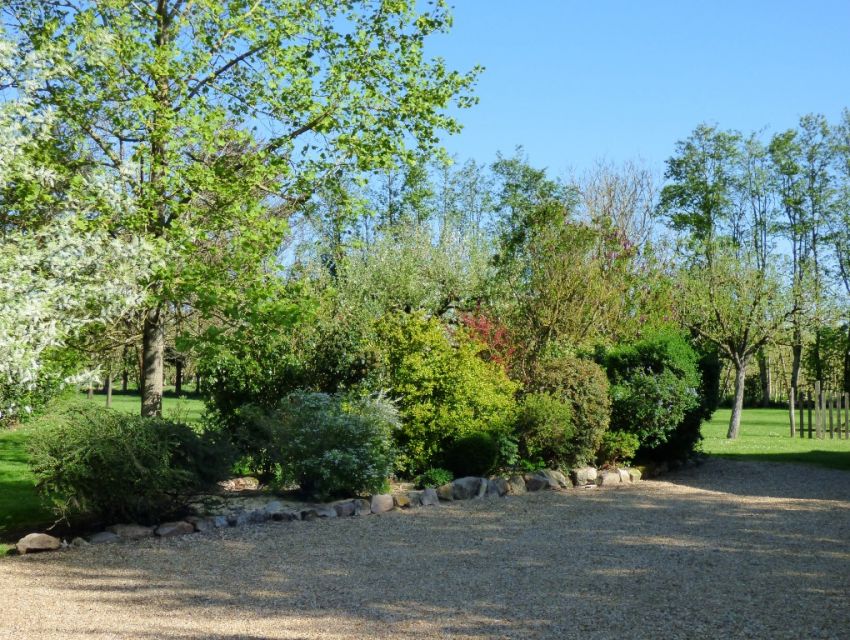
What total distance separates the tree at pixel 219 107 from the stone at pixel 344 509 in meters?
3.38

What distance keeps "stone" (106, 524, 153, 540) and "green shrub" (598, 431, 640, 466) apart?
7.35 m

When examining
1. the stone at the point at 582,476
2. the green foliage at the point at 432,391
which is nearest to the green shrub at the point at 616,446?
the stone at the point at 582,476

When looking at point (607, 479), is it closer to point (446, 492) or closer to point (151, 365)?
point (446, 492)

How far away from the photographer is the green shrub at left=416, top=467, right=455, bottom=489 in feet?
37.8

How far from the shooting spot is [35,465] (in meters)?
8.59

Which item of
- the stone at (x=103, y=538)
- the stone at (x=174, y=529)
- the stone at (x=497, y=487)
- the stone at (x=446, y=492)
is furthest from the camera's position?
the stone at (x=497, y=487)

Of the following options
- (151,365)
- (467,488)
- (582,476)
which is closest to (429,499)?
(467,488)

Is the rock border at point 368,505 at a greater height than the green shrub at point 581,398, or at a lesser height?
lesser

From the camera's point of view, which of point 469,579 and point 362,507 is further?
point 362,507

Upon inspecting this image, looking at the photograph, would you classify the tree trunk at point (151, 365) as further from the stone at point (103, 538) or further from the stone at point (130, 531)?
the stone at point (103, 538)

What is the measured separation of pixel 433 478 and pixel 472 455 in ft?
2.45

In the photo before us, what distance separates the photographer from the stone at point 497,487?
1143 cm

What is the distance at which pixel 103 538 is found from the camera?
8586 millimetres

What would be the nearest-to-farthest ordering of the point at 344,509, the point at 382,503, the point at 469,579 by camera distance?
the point at 469,579, the point at 344,509, the point at 382,503
